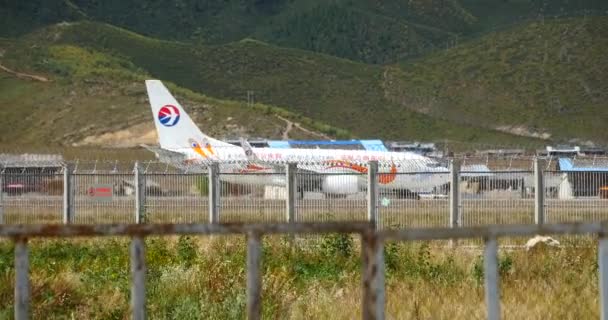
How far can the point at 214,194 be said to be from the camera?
2311cm

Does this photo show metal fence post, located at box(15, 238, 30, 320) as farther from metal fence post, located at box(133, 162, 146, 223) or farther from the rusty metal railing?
metal fence post, located at box(133, 162, 146, 223)

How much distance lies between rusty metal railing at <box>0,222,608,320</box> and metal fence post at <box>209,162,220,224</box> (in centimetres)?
1583

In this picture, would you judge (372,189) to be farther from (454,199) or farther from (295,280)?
(295,280)

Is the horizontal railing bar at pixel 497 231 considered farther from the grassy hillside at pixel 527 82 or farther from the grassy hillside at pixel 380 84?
the grassy hillside at pixel 527 82

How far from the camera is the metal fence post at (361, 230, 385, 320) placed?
6484 mm

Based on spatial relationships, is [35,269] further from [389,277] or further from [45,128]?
[45,128]

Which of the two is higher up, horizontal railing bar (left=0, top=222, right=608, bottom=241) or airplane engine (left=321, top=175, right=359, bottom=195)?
airplane engine (left=321, top=175, right=359, bottom=195)

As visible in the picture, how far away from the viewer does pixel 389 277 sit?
15914 mm

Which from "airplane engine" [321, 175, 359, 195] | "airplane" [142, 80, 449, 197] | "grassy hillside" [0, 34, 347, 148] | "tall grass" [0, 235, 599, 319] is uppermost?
"grassy hillside" [0, 34, 347, 148]

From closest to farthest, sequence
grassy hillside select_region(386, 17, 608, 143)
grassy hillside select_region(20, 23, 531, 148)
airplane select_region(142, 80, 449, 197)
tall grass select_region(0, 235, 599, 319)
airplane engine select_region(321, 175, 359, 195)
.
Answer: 1. tall grass select_region(0, 235, 599, 319)
2. airplane engine select_region(321, 175, 359, 195)
3. airplane select_region(142, 80, 449, 197)
4. grassy hillside select_region(386, 17, 608, 143)
5. grassy hillside select_region(20, 23, 531, 148)

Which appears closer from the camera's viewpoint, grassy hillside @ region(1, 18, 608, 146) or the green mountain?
the green mountain

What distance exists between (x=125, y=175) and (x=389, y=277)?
37.9 feet

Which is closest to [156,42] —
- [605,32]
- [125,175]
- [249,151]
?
[605,32]

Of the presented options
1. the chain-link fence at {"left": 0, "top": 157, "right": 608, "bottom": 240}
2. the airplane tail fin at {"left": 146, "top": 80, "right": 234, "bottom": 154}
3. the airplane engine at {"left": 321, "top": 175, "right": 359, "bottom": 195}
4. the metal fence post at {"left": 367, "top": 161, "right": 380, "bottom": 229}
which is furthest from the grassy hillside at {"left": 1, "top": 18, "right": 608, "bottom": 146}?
the metal fence post at {"left": 367, "top": 161, "right": 380, "bottom": 229}
